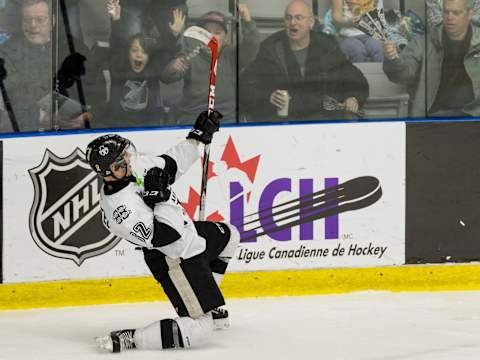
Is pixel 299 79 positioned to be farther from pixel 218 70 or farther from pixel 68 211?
pixel 68 211

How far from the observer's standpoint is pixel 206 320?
4484 millimetres

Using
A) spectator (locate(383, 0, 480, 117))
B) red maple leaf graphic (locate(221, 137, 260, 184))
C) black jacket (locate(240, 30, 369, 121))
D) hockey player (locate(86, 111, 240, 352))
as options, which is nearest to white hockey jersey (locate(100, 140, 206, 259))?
hockey player (locate(86, 111, 240, 352))

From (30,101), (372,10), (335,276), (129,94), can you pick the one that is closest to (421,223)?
(335,276)

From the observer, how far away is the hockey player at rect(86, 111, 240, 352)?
4336 millimetres

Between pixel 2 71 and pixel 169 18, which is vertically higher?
pixel 169 18

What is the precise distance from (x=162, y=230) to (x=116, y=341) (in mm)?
443

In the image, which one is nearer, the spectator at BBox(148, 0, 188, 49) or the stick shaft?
the stick shaft

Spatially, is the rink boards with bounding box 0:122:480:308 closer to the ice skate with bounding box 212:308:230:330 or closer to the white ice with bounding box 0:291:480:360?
the white ice with bounding box 0:291:480:360

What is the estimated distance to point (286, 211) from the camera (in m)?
5.62

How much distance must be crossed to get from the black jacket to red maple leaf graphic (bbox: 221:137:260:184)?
225 mm

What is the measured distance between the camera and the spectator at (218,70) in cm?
566

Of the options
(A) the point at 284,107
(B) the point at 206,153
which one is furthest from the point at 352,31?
(B) the point at 206,153

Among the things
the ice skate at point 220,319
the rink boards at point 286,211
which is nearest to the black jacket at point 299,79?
the rink boards at point 286,211

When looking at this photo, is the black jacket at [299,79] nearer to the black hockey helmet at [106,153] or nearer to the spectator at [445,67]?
the spectator at [445,67]
